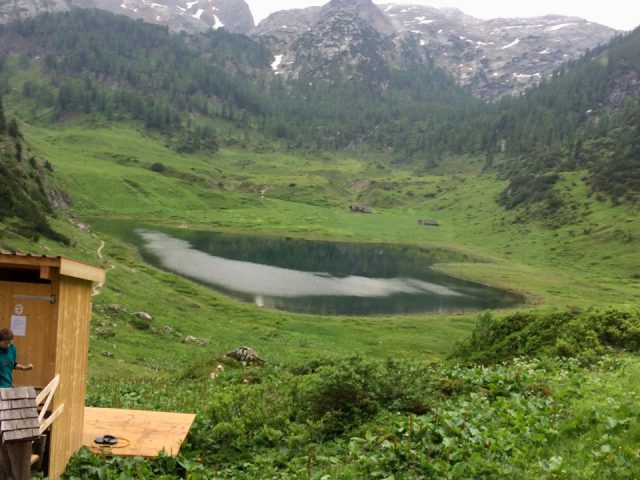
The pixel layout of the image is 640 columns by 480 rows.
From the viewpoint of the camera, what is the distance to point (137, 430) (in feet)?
53.4

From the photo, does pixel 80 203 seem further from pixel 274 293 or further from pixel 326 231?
pixel 274 293

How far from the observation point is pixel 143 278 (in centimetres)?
6291

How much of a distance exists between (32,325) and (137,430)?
529 cm

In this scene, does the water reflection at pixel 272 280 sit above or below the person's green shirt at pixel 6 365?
below

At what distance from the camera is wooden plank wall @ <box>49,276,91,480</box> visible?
1269 centimetres

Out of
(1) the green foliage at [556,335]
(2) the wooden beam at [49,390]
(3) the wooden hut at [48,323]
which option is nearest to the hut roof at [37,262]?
(3) the wooden hut at [48,323]

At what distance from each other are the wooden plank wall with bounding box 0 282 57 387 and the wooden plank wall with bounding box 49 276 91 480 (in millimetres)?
340

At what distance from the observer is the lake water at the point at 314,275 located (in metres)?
74.6

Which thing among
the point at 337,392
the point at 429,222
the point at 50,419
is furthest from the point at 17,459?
the point at 429,222

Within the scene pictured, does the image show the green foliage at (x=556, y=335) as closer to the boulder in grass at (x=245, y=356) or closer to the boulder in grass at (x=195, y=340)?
the boulder in grass at (x=245, y=356)

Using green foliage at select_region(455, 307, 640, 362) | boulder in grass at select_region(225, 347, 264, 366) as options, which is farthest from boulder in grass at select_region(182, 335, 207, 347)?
green foliage at select_region(455, 307, 640, 362)

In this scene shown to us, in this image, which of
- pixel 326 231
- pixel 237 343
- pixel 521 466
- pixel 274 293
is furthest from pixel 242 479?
pixel 326 231

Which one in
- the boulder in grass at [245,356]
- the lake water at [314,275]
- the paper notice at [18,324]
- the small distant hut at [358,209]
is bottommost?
the lake water at [314,275]

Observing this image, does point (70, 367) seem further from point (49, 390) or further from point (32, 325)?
point (49, 390)
